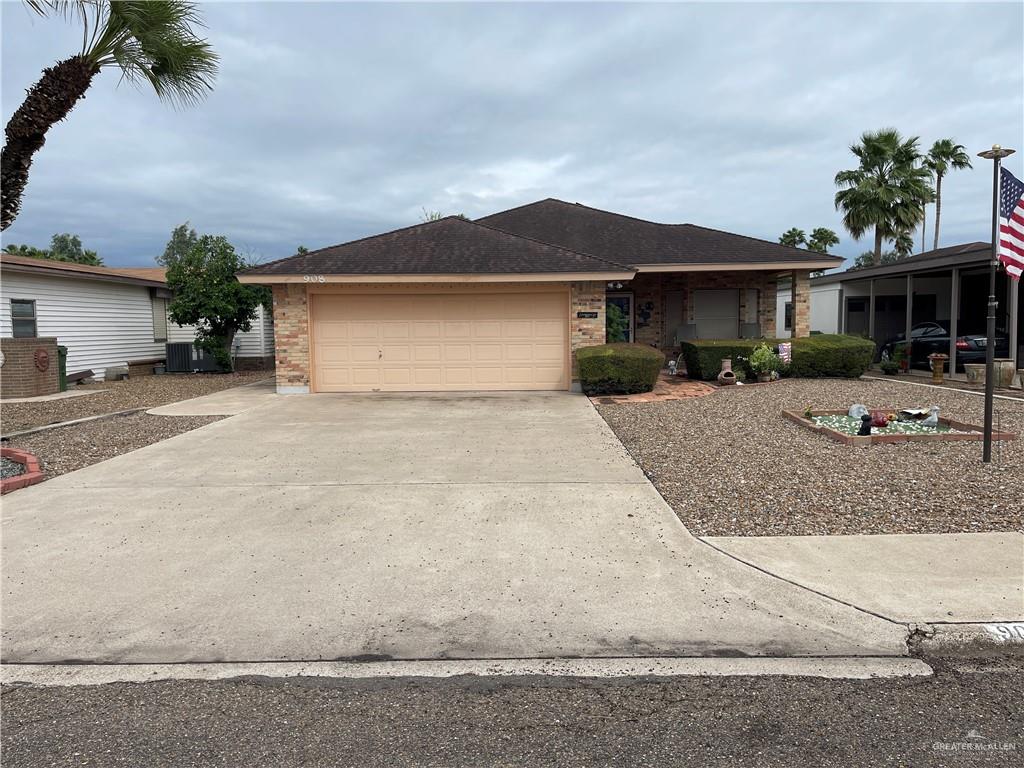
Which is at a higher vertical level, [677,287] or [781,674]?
[677,287]

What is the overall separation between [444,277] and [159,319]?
14.5m

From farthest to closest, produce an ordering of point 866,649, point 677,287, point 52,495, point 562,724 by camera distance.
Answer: point 677,287 < point 52,495 < point 866,649 < point 562,724

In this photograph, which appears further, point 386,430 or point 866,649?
point 386,430

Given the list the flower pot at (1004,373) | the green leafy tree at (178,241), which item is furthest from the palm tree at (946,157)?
the green leafy tree at (178,241)

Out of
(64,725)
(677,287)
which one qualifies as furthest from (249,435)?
(677,287)

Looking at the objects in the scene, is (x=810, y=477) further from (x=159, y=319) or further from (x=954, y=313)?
(x=159, y=319)

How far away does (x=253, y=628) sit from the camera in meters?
3.91

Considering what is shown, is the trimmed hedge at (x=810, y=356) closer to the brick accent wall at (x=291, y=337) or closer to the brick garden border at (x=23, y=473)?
the brick accent wall at (x=291, y=337)

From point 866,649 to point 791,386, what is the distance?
10.8 m

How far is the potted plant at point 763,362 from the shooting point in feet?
47.5

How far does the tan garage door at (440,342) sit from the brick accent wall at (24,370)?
6.73 metres

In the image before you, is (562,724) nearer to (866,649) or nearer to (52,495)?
(866,649)

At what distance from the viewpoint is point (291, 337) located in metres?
14.4

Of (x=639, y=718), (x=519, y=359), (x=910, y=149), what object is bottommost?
(x=639, y=718)
